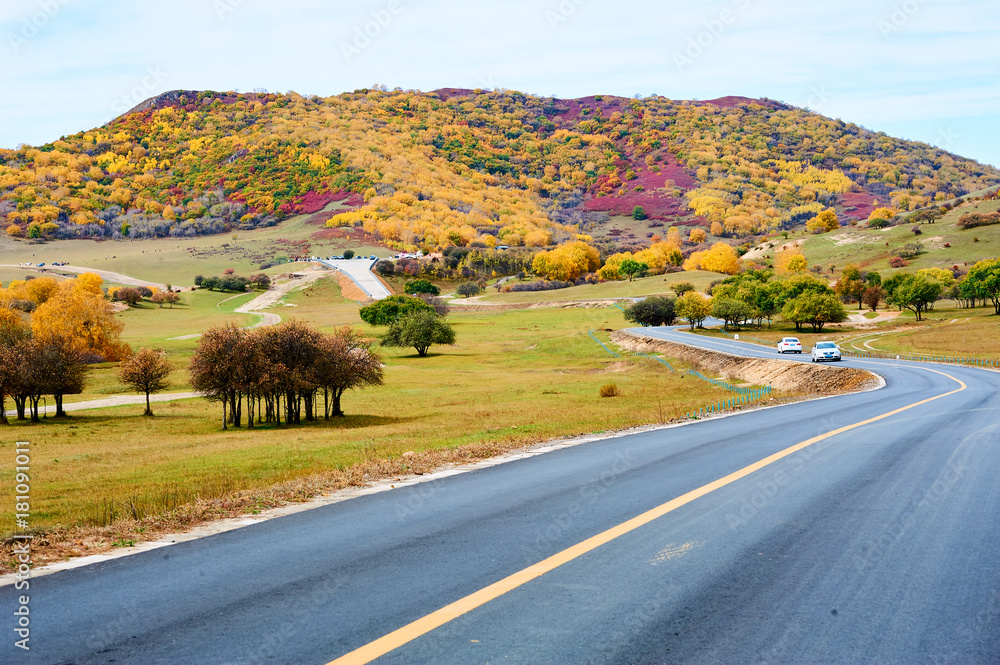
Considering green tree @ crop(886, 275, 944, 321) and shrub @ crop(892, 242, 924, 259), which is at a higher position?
shrub @ crop(892, 242, 924, 259)

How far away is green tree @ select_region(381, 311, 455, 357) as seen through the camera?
300ft

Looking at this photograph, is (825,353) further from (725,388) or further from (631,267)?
(631,267)

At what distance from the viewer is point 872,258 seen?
15838cm

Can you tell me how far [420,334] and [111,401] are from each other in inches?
1646

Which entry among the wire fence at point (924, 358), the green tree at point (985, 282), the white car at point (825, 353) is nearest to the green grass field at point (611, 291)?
Answer: the green tree at point (985, 282)

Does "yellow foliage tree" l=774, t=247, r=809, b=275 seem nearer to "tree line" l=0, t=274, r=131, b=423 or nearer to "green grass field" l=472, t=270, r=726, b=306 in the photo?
"green grass field" l=472, t=270, r=726, b=306

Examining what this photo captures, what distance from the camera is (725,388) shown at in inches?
1999

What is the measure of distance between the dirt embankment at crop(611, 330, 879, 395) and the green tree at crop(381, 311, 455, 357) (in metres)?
27.8

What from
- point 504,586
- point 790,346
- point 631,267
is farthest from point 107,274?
point 504,586

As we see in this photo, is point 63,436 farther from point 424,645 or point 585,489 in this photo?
point 424,645

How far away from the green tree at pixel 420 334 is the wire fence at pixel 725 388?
21.3 meters

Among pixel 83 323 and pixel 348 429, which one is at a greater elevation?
pixel 83 323

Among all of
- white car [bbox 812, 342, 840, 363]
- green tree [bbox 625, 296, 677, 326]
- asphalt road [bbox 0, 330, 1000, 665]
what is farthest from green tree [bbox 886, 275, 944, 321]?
asphalt road [bbox 0, 330, 1000, 665]

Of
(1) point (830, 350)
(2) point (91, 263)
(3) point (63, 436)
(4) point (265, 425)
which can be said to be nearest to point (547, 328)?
(1) point (830, 350)
